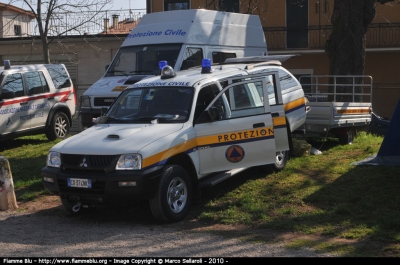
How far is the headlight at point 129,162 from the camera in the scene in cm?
756

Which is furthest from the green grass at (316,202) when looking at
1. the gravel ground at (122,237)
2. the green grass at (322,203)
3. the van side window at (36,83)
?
the van side window at (36,83)

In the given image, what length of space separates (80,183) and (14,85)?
6982mm

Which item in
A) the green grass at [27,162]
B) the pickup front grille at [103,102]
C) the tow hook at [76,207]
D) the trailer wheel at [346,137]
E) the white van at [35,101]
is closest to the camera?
the tow hook at [76,207]

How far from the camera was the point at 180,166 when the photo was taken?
812cm

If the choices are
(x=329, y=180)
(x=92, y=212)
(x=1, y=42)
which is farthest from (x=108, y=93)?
(x=1, y=42)

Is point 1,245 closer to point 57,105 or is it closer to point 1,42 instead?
point 57,105

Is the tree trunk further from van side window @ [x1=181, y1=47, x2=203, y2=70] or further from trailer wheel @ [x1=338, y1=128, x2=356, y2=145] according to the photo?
van side window @ [x1=181, y1=47, x2=203, y2=70]

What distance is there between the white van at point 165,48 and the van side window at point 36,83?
6.68 ft

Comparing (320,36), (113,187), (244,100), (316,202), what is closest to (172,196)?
(113,187)

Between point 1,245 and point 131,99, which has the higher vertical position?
point 131,99

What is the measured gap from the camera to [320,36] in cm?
2598

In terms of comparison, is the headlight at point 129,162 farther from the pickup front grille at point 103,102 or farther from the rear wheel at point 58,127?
the rear wheel at point 58,127

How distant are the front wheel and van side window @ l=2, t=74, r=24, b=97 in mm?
7069

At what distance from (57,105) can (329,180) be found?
777 centimetres
